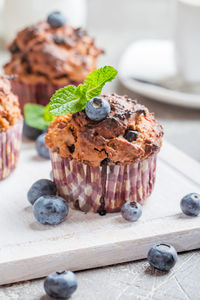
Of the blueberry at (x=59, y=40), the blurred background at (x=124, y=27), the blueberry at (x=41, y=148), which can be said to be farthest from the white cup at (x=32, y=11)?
the blueberry at (x=41, y=148)

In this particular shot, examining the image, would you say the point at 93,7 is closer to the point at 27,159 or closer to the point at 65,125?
the point at 27,159

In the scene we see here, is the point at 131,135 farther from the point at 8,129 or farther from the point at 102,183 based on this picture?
the point at 8,129

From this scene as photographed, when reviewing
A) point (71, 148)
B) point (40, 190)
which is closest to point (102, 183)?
point (71, 148)

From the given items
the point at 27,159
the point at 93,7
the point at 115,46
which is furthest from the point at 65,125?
the point at 93,7

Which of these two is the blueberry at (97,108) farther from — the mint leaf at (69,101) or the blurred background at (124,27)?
the blurred background at (124,27)

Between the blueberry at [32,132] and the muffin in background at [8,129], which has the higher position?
the muffin in background at [8,129]

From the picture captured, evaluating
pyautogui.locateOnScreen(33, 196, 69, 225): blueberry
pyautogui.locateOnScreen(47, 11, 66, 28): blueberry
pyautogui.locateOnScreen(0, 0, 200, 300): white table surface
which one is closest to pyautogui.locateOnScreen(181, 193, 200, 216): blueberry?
pyautogui.locateOnScreen(0, 0, 200, 300): white table surface

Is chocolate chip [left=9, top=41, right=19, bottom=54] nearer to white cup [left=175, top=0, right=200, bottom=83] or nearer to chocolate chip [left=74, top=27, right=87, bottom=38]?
chocolate chip [left=74, top=27, right=87, bottom=38]

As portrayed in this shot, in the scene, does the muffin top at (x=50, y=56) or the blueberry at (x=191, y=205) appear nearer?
the blueberry at (x=191, y=205)
